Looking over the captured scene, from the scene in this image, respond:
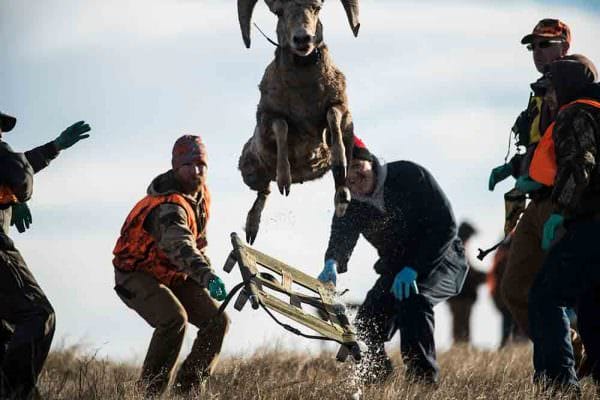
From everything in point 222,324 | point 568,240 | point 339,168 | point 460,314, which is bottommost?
point 460,314

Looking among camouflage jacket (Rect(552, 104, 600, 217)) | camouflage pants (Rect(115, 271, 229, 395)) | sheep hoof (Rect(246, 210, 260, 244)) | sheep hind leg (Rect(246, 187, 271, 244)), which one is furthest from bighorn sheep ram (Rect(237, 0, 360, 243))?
camouflage jacket (Rect(552, 104, 600, 217))

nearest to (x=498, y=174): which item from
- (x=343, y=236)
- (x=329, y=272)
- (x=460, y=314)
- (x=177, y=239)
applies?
(x=343, y=236)

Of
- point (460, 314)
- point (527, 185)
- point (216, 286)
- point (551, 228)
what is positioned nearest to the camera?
point (551, 228)

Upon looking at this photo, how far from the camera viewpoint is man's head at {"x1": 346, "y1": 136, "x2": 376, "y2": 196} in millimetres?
8805

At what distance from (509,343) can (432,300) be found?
14.5 feet

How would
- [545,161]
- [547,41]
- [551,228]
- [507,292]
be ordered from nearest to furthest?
[551,228] < [545,161] < [507,292] < [547,41]

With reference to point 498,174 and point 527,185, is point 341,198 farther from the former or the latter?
point 498,174

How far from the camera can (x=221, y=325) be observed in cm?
862

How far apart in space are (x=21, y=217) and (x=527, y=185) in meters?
3.57

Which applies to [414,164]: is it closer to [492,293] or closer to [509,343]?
[509,343]

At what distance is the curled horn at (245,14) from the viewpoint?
7.53 meters

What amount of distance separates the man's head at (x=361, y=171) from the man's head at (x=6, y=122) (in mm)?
2374

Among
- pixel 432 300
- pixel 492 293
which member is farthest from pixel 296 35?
pixel 492 293

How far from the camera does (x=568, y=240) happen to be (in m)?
7.68
